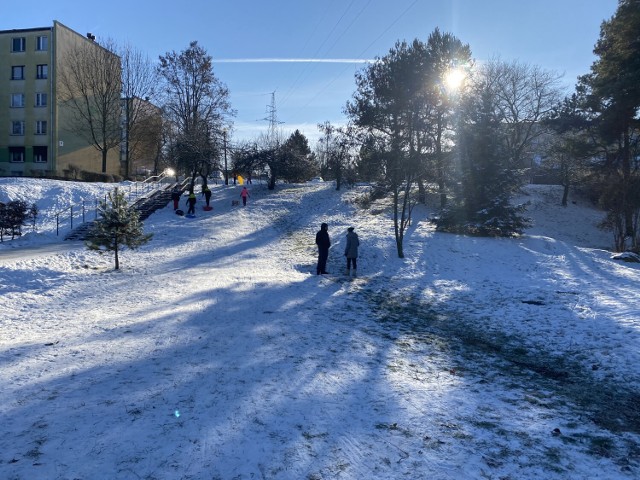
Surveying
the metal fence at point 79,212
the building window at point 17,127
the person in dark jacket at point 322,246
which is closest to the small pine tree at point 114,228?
the metal fence at point 79,212

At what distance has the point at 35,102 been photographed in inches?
1476

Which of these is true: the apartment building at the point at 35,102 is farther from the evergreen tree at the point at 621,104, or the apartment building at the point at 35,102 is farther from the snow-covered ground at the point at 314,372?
the evergreen tree at the point at 621,104

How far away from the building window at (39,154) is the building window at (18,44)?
921cm

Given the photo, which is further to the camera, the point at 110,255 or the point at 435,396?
the point at 110,255

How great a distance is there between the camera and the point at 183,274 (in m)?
12.4

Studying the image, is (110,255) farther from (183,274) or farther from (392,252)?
(392,252)

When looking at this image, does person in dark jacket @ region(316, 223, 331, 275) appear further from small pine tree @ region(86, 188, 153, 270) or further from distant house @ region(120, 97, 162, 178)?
distant house @ region(120, 97, 162, 178)

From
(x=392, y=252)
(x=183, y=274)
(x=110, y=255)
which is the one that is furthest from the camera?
(x=392, y=252)

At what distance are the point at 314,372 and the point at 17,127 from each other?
44.4 m

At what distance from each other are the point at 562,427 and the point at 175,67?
135ft

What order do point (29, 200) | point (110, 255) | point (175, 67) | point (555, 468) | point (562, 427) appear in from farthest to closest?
point (175, 67) → point (29, 200) → point (110, 255) → point (562, 427) → point (555, 468)

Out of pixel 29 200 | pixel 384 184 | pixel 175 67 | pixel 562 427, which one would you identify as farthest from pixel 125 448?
pixel 175 67

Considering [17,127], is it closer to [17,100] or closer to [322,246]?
[17,100]

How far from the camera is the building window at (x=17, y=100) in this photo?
37844mm
